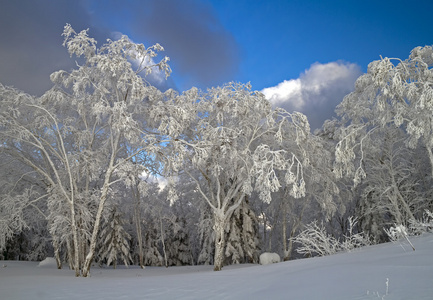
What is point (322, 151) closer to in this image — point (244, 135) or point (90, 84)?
point (244, 135)

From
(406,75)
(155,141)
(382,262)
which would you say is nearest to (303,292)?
(382,262)

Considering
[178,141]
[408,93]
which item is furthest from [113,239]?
[408,93]

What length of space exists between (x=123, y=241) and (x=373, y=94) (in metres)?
22.4

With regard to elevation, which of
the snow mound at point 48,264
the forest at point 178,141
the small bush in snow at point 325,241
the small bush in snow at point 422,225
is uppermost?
→ the forest at point 178,141

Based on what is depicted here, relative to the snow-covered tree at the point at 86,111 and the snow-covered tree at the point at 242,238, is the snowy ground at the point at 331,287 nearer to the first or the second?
the snow-covered tree at the point at 86,111

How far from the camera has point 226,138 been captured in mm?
15867

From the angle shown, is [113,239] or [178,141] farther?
[113,239]

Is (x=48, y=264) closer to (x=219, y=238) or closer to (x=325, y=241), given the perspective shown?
(x=219, y=238)

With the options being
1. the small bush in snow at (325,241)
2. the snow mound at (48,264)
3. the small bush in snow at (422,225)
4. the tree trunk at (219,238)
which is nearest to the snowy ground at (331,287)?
the small bush in snow at (422,225)

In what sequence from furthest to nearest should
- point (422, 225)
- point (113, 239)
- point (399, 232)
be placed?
point (113, 239) → point (422, 225) → point (399, 232)

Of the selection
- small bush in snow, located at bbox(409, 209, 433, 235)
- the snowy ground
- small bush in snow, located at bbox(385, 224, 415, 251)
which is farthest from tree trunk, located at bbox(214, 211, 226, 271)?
small bush in snow, located at bbox(385, 224, 415, 251)

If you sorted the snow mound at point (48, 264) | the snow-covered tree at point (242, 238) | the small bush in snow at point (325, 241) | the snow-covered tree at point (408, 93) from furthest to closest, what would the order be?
1. the snow-covered tree at point (242, 238)
2. the snow mound at point (48, 264)
3. the snow-covered tree at point (408, 93)
4. the small bush in snow at point (325, 241)

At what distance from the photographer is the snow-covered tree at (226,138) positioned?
50.2 feet

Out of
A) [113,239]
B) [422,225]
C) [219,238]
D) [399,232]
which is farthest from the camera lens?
[113,239]
